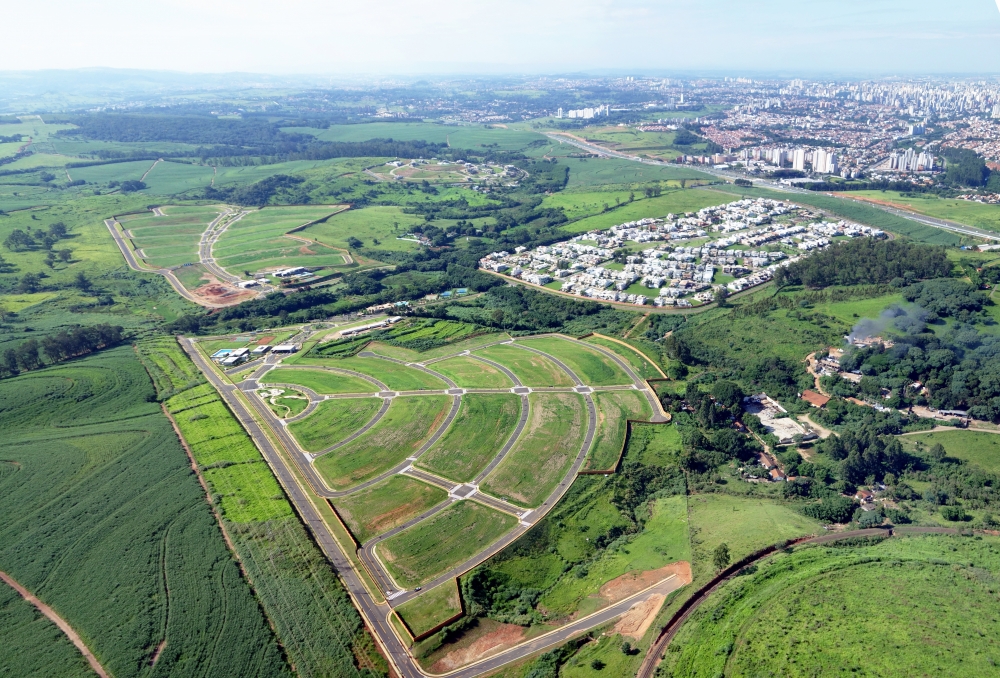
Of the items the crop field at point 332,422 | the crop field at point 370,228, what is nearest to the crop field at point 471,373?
the crop field at point 332,422

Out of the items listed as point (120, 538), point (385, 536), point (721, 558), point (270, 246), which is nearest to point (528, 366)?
point (385, 536)

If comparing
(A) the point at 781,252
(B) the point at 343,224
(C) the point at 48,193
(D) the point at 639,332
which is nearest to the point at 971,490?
(D) the point at 639,332

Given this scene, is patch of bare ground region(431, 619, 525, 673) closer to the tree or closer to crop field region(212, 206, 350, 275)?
the tree

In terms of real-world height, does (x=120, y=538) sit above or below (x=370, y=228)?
below

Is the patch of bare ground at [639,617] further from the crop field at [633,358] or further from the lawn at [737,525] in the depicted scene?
the crop field at [633,358]

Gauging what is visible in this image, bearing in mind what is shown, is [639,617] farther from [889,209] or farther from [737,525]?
[889,209]
